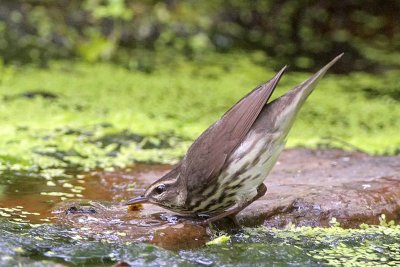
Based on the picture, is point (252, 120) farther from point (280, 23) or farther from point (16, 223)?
point (280, 23)

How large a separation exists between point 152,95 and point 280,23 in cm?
262

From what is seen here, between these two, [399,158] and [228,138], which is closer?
[228,138]

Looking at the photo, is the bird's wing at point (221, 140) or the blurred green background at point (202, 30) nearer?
the bird's wing at point (221, 140)

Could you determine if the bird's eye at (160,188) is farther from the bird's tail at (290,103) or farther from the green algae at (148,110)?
the green algae at (148,110)

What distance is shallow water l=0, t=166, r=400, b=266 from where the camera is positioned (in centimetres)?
414

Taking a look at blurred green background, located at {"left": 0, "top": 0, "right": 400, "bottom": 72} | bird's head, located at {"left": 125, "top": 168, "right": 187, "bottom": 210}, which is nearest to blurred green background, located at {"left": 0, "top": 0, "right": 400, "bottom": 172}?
blurred green background, located at {"left": 0, "top": 0, "right": 400, "bottom": 72}

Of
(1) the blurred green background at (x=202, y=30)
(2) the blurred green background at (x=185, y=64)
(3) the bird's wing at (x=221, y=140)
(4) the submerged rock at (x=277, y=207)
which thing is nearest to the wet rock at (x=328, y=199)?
(4) the submerged rock at (x=277, y=207)

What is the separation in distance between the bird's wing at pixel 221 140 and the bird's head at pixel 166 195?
0.07 m

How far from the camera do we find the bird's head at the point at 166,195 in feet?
15.7

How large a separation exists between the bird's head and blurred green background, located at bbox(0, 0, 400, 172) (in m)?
3.02

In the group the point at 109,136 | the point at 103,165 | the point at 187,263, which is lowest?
the point at 187,263

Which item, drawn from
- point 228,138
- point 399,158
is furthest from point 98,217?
point 399,158

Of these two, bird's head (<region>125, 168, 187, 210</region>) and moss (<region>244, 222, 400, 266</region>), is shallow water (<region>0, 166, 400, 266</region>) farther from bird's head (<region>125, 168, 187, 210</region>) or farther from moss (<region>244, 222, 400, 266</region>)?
bird's head (<region>125, 168, 187, 210</region>)

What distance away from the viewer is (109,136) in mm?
7852
